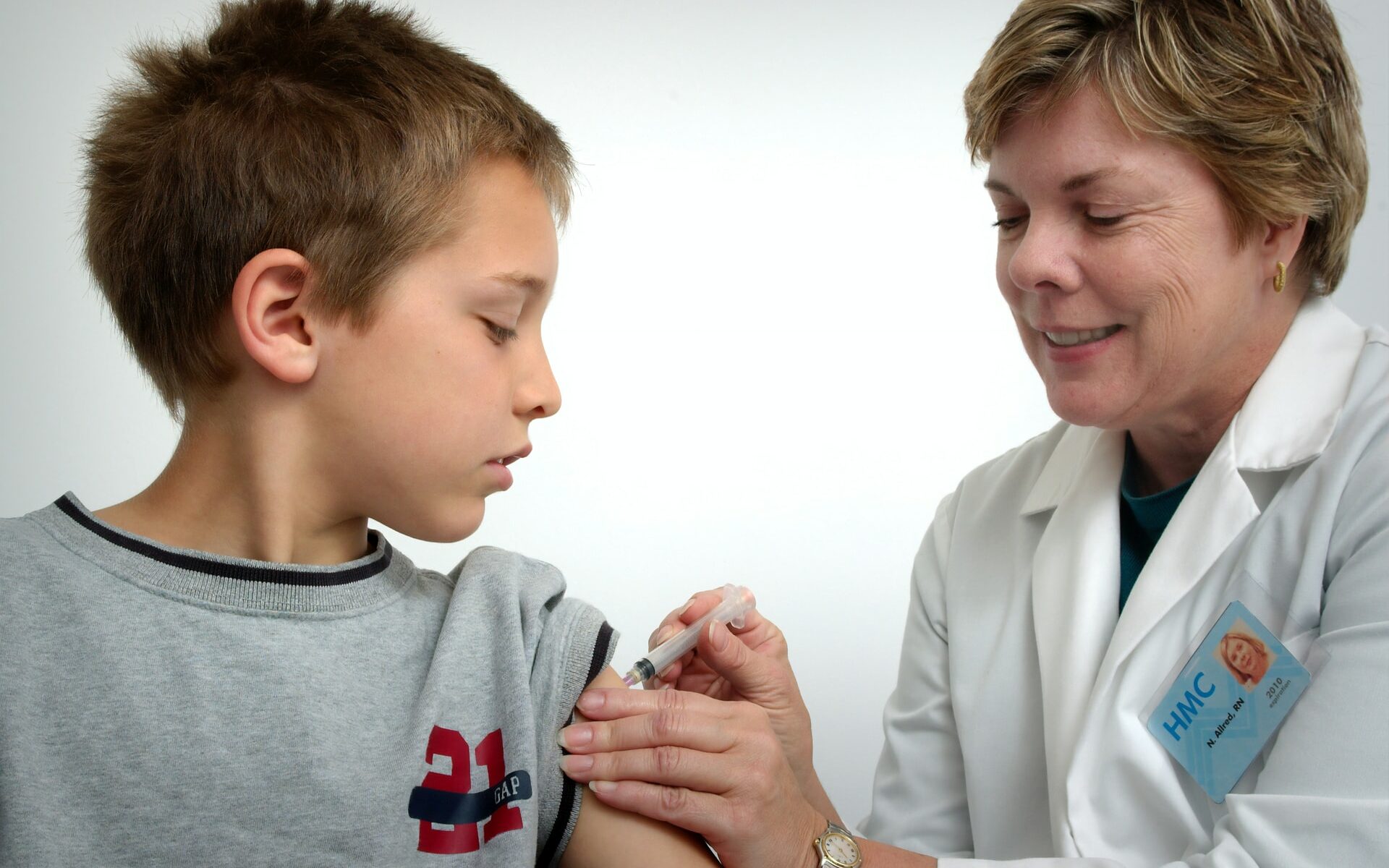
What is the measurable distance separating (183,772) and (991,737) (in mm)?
1042

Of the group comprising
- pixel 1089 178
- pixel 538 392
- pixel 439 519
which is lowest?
pixel 439 519

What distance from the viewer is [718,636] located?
4.37 feet

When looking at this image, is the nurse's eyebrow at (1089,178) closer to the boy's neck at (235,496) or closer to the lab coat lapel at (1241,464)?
the lab coat lapel at (1241,464)

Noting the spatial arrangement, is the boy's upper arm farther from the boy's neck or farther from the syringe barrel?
the boy's neck

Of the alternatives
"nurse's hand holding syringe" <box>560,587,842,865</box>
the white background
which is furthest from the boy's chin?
the white background

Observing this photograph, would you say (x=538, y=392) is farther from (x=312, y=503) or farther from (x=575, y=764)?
(x=575, y=764)

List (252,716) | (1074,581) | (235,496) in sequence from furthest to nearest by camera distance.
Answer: (1074,581) < (235,496) < (252,716)

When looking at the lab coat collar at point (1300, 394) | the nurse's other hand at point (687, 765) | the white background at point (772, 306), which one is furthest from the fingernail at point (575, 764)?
the white background at point (772, 306)

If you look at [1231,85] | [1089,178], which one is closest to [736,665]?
[1089,178]

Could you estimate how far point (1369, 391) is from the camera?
53.2 inches

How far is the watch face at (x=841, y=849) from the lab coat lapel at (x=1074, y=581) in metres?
0.28

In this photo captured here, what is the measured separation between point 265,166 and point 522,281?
0.91 ft

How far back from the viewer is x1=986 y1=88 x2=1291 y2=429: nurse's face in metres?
1.36

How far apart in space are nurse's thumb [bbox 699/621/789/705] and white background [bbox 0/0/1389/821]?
1.06 metres
